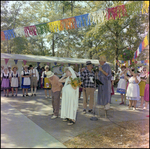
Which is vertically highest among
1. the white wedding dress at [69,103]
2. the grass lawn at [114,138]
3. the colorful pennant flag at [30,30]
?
the colorful pennant flag at [30,30]

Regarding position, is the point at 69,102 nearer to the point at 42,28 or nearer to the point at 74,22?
the point at 74,22

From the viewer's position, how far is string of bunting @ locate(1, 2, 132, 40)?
7215mm

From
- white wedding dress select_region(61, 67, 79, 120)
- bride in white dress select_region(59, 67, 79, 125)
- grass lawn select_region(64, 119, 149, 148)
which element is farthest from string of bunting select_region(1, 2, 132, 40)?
grass lawn select_region(64, 119, 149, 148)

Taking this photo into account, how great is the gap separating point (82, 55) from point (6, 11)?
715 inches

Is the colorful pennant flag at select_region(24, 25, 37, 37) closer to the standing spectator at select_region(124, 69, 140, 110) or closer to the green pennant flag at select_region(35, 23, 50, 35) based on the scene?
the green pennant flag at select_region(35, 23, 50, 35)

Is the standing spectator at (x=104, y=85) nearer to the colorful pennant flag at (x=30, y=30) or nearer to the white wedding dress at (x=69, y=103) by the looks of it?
the white wedding dress at (x=69, y=103)

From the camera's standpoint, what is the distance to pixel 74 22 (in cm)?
762

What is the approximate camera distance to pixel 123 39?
21.4 metres

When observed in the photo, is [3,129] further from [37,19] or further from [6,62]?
[37,19]

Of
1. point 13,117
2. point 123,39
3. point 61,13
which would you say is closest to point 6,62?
point 13,117

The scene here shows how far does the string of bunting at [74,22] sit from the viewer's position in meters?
7.21

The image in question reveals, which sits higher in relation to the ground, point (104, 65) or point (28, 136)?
point (104, 65)

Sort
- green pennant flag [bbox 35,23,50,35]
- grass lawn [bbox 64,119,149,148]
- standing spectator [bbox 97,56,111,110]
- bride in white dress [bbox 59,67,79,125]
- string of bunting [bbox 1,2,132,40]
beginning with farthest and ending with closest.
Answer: green pennant flag [bbox 35,23,50,35], string of bunting [bbox 1,2,132,40], standing spectator [bbox 97,56,111,110], bride in white dress [bbox 59,67,79,125], grass lawn [bbox 64,119,149,148]

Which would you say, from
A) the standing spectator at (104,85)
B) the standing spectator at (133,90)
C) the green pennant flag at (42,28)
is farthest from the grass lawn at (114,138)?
the green pennant flag at (42,28)
